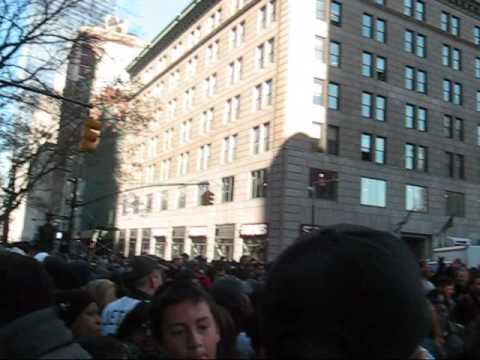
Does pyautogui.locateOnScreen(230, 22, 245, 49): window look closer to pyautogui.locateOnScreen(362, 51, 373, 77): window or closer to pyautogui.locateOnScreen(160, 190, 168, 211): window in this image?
pyautogui.locateOnScreen(362, 51, 373, 77): window

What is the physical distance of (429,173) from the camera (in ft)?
143

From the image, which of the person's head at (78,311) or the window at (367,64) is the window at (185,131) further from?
the person's head at (78,311)

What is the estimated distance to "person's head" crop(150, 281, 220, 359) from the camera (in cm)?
254

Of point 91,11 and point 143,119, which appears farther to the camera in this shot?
point 143,119

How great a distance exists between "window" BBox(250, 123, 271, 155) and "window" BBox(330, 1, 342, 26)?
9559 millimetres

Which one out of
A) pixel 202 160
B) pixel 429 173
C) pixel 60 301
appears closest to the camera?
pixel 60 301

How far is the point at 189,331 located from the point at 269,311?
5.20ft

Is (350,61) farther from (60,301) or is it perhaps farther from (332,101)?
(60,301)

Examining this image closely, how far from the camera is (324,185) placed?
120 feet

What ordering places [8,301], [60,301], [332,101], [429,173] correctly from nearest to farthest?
[8,301] → [60,301] → [332,101] → [429,173]

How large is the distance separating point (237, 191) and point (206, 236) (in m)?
5.89

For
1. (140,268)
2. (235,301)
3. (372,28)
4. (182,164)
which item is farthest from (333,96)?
(235,301)

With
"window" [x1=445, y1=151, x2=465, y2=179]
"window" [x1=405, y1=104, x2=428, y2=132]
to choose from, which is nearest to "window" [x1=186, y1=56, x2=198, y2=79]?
"window" [x1=405, y1=104, x2=428, y2=132]

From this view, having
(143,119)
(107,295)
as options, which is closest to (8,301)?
(107,295)
